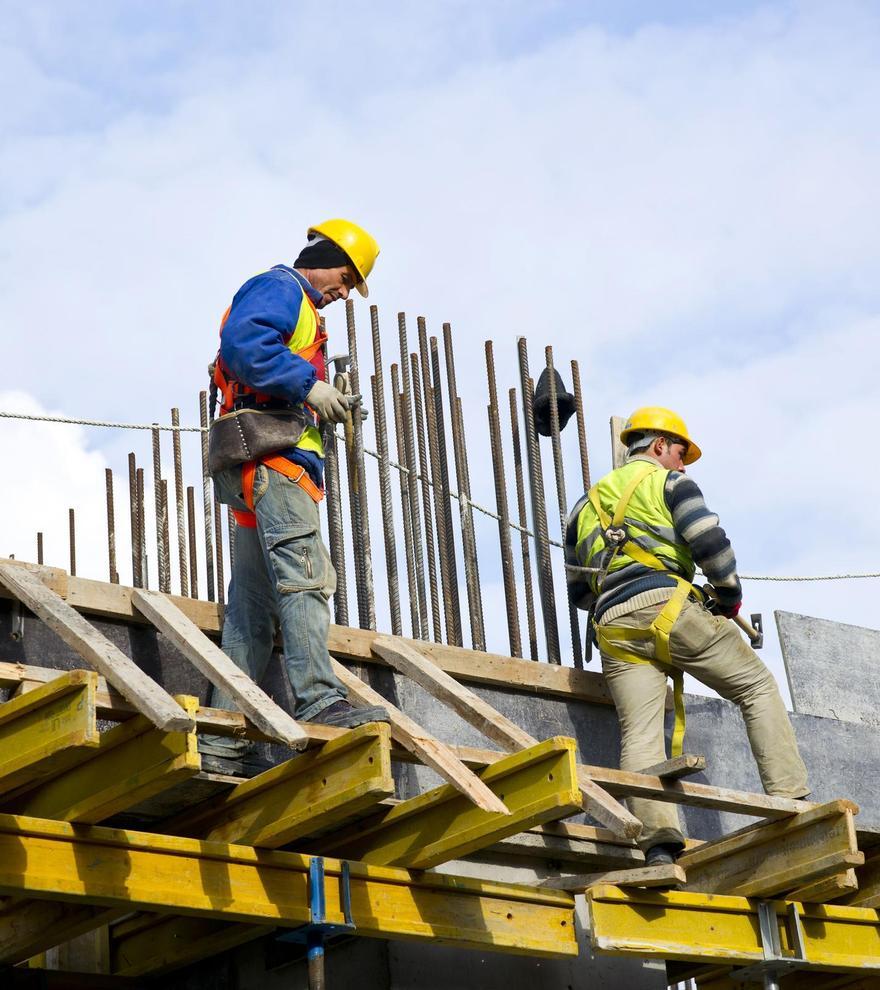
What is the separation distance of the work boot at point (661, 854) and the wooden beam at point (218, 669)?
6.32ft

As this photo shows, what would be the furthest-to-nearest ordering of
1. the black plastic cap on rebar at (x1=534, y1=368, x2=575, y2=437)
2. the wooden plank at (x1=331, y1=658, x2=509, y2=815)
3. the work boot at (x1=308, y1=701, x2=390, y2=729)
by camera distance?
1. the black plastic cap on rebar at (x1=534, y1=368, x2=575, y2=437)
2. the work boot at (x1=308, y1=701, x2=390, y2=729)
3. the wooden plank at (x1=331, y1=658, x2=509, y2=815)

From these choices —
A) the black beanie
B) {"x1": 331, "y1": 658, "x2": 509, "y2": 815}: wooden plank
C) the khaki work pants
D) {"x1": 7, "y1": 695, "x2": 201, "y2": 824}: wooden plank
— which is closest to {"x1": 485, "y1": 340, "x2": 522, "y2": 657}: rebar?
the khaki work pants

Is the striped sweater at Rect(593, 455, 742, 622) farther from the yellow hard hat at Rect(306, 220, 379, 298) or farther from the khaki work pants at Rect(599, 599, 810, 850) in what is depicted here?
the yellow hard hat at Rect(306, 220, 379, 298)

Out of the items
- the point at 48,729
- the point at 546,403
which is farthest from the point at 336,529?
the point at 48,729

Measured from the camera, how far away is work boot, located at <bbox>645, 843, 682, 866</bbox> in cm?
772

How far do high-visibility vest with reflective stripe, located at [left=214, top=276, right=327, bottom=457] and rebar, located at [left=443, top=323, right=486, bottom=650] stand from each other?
2.09 metres

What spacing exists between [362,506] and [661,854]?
8.34 ft

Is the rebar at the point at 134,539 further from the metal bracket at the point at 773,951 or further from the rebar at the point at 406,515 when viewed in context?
the metal bracket at the point at 773,951

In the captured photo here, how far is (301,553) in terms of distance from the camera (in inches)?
283

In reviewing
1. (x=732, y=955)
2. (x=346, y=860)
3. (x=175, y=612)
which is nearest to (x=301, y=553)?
(x=175, y=612)

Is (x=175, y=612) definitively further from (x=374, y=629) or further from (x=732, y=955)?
(x=732, y=955)

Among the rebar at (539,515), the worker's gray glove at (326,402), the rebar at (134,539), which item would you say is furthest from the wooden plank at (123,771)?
the rebar at (134,539)

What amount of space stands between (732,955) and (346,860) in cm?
195

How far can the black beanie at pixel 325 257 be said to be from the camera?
808cm
